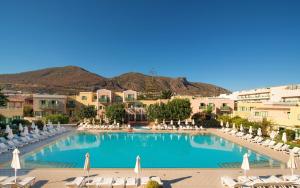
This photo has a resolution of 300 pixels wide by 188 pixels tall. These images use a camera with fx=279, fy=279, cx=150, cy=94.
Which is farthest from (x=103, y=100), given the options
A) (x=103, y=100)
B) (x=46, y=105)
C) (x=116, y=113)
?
(x=46, y=105)

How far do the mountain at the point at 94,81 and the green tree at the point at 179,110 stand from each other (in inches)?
2181

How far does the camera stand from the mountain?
9950 centimetres

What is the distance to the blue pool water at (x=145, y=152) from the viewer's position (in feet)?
57.5

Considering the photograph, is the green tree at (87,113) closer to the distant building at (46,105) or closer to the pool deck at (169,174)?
the distant building at (46,105)

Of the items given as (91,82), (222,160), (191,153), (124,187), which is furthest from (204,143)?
(91,82)

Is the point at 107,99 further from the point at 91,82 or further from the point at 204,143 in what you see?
the point at 91,82

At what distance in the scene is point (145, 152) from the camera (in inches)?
874

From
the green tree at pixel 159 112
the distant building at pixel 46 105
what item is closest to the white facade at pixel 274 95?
the green tree at pixel 159 112

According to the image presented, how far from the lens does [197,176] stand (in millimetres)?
13641

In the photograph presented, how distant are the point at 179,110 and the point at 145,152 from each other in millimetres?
17041

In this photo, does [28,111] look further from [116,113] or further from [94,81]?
[94,81]

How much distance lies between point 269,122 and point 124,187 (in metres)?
22.7

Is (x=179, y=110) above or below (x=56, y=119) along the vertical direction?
above

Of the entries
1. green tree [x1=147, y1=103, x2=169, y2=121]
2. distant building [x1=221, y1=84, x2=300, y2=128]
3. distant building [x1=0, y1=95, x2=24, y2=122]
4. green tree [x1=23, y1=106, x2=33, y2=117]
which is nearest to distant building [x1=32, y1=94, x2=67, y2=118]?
green tree [x1=23, y1=106, x2=33, y2=117]
